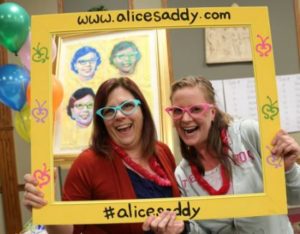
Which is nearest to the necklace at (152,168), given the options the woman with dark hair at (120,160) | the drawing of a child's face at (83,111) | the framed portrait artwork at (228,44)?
the woman with dark hair at (120,160)

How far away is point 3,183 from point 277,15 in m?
Answer: 2.23

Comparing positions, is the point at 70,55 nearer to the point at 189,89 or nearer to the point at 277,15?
the point at 189,89

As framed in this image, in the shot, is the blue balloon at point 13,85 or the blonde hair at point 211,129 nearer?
the blonde hair at point 211,129

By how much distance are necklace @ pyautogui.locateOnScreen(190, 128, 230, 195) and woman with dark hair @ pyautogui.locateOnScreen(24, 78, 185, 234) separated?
7 cm

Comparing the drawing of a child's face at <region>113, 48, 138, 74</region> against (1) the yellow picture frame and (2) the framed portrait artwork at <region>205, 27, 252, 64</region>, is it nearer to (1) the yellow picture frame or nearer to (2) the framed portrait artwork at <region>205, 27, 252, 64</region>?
(1) the yellow picture frame

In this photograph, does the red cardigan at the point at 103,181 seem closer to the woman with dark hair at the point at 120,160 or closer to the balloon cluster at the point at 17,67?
the woman with dark hair at the point at 120,160

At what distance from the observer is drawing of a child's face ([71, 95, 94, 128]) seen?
3.24 feet

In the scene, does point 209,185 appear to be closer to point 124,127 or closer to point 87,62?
point 124,127

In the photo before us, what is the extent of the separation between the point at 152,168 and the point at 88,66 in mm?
349

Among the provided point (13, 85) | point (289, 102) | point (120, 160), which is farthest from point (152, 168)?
point (13, 85)

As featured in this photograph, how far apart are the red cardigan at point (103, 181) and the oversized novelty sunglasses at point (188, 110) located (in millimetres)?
101

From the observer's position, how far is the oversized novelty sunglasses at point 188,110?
963 millimetres

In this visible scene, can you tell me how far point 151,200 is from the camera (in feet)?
3.02

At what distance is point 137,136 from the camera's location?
1.00 m
